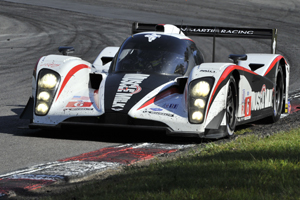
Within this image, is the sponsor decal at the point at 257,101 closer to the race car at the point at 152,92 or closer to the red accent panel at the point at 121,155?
the race car at the point at 152,92

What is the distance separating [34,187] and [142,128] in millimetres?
2284

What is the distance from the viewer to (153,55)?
25.0 feet

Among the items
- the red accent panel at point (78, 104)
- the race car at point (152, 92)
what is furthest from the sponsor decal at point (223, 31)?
the red accent panel at point (78, 104)

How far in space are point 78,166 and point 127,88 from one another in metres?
1.97

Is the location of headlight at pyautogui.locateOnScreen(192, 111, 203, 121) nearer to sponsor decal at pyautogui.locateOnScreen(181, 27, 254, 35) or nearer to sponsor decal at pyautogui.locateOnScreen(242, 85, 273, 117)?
sponsor decal at pyautogui.locateOnScreen(242, 85, 273, 117)

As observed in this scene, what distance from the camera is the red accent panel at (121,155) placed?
5.35 m

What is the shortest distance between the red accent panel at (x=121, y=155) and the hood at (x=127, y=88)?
25.4 inches

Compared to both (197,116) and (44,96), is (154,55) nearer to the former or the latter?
(197,116)

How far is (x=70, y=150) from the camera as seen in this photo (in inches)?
234

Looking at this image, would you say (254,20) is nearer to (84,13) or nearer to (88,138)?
(84,13)

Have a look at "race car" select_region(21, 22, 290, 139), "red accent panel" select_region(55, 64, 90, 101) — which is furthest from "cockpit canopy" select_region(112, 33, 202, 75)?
"red accent panel" select_region(55, 64, 90, 101)

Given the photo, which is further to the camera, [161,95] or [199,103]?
[161,95]

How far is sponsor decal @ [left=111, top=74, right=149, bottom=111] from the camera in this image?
6.51 m

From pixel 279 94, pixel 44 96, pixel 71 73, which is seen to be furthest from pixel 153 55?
pixel 279 94
